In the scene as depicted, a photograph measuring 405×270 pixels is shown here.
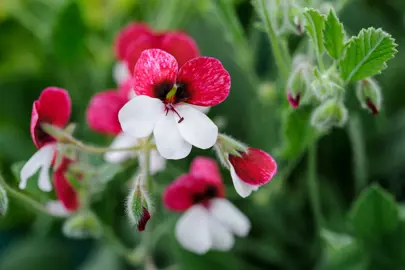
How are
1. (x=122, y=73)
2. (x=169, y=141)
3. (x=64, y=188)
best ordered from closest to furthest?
(x=169, y=141), (x=64, y=188), (x=122, y=73)

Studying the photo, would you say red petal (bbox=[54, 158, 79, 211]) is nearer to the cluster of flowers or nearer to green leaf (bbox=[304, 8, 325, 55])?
the cluster of flowers

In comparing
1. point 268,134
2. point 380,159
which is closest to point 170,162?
point 268,134

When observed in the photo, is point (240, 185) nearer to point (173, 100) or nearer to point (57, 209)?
point (173, 100)

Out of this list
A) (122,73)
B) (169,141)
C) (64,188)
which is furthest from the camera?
(122,73)

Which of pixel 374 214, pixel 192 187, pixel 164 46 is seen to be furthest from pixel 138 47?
pixel 374 214

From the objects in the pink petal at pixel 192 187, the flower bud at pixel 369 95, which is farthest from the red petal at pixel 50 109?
the flower bud at pixel 369 95

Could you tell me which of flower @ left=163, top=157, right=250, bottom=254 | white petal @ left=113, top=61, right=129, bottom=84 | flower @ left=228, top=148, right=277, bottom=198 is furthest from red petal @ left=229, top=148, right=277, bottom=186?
white petal @ left=113, top=61, right=129, bottom=84

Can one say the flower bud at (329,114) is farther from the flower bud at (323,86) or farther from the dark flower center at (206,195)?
the dark flower center at (206,195)

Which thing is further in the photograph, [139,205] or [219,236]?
[219,236]
